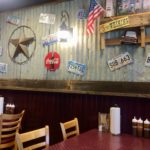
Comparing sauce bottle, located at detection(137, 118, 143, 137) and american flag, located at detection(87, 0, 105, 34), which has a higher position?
american flag, located at detection(87, 0, 105, 34)

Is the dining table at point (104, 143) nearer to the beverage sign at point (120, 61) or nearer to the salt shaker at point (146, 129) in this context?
the salt shaker at point (146, 129)

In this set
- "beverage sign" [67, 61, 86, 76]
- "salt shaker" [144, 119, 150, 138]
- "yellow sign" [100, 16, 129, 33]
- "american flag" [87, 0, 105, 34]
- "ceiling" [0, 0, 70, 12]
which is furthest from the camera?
"ceiling" [0, 0, 70, 12]

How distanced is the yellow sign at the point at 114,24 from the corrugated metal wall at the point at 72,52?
0.30ft

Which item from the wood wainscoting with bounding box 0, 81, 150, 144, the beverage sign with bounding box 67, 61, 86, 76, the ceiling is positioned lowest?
the wood wainscoting with bounding box 0, 81, 150, 144

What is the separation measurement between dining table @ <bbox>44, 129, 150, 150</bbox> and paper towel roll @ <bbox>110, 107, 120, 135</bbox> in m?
0.07

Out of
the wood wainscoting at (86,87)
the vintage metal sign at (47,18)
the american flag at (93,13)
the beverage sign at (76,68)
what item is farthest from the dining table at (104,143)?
the vintage metal sign at (47,18)

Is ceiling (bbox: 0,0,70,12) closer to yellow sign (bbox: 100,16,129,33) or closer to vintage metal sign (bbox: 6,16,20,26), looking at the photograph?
vintage metal sign (bbox: 6,16,20,26)

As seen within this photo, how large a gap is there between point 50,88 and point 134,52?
5.41ft

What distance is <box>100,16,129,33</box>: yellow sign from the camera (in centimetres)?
342

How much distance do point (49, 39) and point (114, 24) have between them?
1.33 meters

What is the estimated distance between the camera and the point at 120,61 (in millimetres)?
3516

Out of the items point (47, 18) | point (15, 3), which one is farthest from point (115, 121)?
point (15, 3)

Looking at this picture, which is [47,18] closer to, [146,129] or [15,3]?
[15,3]

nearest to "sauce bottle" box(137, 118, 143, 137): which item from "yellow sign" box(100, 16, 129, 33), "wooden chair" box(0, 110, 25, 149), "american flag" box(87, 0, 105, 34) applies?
"yellow sign" box(100, 16, 129, 33)
